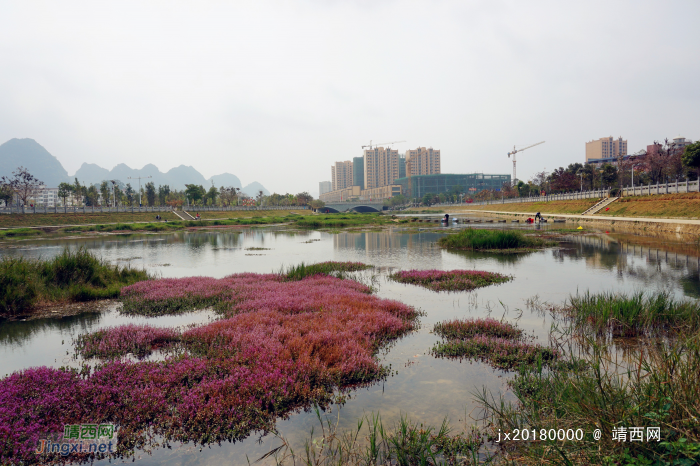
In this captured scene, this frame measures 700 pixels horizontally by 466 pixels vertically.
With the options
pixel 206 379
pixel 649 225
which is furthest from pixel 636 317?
pixel 649 225

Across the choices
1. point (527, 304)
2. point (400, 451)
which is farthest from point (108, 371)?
point (527, 304)

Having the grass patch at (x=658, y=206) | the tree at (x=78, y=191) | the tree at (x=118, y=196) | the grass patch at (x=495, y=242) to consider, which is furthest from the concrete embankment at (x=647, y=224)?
the tree at (x=118, y=196)

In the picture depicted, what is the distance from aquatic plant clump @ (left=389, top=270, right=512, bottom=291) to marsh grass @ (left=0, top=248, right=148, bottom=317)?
41.8 feet

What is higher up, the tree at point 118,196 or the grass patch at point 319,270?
the tree at point 118,196

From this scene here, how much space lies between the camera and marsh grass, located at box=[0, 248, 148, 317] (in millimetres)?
12836

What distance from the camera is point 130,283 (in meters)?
16.6

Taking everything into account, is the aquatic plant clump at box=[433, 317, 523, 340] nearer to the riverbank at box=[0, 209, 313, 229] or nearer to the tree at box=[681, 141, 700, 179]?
the tree at box=[681, 141, 700, 179]

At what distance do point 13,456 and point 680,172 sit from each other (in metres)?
98.4

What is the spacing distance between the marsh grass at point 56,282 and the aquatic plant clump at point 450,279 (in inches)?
501

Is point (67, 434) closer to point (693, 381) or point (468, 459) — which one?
point (468, 459)

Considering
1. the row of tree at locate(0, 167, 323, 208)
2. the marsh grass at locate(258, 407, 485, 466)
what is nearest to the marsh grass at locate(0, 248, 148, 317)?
the marsh grass at locate(258, 407, 485, 466)

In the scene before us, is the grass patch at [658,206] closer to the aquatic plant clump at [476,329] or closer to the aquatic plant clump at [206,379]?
the aquatic plant clump at [476,329]

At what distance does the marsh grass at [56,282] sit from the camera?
12836 millimetres

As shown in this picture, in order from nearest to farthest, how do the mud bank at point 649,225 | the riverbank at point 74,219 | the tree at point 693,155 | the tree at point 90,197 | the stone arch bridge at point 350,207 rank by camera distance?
the mud bank at point 649,225 → the tree at point 693,155 → the riverbank at point 74,219 → the tree at point 90,197 → the stone arch bridge at point 350,207
